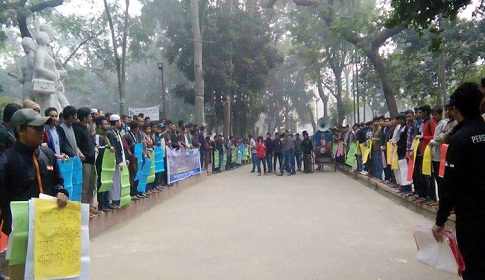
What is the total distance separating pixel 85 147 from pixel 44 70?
4.53 meters

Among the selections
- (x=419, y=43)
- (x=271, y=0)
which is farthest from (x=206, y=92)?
(x=419, y=43)

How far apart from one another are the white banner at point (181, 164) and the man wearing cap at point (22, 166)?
8269mm

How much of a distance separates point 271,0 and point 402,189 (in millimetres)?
11406

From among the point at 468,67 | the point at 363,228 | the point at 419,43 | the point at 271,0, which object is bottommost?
the point at 363,228

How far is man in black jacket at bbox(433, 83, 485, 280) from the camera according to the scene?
290 centimetres

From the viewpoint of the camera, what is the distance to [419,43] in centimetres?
2142

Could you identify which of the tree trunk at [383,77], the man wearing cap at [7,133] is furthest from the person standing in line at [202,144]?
the man wearing cap at [7,133]

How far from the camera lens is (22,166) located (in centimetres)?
329

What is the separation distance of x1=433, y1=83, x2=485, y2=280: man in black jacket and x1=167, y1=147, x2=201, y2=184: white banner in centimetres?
924

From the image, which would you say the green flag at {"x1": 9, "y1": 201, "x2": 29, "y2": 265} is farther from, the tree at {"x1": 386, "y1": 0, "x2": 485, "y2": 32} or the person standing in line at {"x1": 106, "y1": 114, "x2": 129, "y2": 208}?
the tree at {"x1": 386, "y1": 0, "x2": 485, "y2": 32}

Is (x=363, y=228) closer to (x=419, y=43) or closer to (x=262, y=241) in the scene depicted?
(x=262, y=241)

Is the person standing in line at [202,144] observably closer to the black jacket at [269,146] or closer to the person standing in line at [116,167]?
the black jacket at [269,146]

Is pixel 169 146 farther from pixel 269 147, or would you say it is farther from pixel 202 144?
pixel 269 147

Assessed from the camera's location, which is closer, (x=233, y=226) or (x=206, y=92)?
(x=233, y=226)
